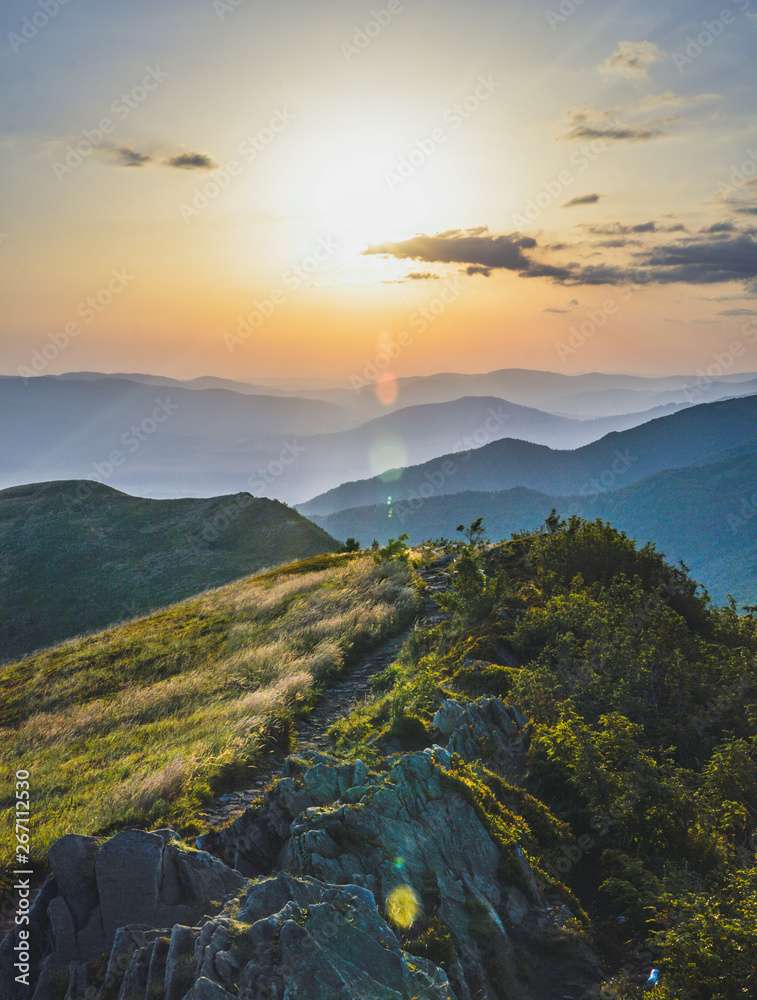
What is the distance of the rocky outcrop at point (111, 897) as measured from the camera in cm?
813

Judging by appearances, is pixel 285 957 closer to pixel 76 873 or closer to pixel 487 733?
pixel 76 873

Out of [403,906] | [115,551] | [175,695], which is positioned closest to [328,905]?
[403,906]

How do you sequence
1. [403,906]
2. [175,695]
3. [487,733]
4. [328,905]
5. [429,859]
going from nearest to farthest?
1. [328,905]
2. [403,906]
3. [429,859]
4. [487,733]
5. [175,695]

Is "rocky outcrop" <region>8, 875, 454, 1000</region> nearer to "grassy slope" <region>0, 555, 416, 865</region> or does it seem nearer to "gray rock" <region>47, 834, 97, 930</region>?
"gray rock" <region>47, 834, 97, 930</region>

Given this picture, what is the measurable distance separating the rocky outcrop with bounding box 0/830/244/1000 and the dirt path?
2.28m

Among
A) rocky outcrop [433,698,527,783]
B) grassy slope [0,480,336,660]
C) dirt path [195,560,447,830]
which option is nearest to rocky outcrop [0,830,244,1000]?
dirt path [195,560,447,830]

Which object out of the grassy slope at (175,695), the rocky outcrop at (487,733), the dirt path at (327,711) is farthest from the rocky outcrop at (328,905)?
the grassy slope at (175,695)

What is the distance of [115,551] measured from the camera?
6800 centimetres

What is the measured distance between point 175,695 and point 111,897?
12254 mm

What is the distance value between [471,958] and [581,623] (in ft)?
37.3

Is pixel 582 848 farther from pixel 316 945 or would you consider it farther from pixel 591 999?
pixel 316 945

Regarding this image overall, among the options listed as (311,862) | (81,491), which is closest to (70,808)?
(311,862)

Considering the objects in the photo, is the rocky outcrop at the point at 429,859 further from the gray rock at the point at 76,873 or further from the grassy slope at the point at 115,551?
the grassy slope at the point at 115,551

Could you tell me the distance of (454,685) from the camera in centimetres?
1585
